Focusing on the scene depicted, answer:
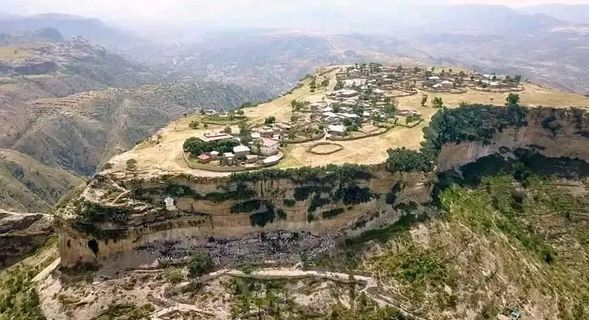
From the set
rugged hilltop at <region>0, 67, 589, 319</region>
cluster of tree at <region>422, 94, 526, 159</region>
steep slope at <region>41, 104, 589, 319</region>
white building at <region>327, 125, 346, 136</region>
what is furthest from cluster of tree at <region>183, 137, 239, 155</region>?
cluster of tree at <region>422, 94, 526, 159</region>

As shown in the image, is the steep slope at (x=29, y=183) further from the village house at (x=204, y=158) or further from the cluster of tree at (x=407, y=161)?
the cluster of tree at (x=407, y=161)

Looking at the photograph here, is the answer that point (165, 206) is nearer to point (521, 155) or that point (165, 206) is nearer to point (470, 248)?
point (470, 248)

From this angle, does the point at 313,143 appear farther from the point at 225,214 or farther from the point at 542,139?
the point at 542,139

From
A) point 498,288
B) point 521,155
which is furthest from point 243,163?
point 521,155

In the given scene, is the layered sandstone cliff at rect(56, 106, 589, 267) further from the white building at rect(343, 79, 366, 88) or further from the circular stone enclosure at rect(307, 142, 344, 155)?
the white building at rect(343, 79, 366, 88)

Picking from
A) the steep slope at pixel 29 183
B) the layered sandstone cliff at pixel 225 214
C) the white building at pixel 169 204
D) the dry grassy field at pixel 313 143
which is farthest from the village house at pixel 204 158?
the steep slope at pixel 29 183

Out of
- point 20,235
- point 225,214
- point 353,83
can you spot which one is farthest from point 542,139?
Result: point 20,235
